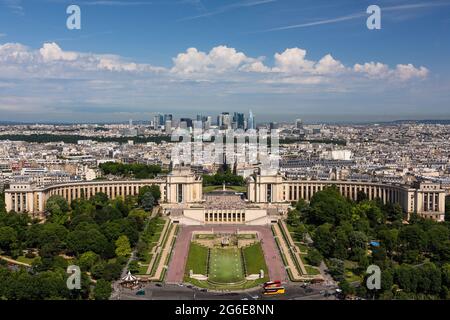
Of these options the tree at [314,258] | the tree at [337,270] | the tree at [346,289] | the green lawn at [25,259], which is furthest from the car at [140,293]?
the tree at [314,258]

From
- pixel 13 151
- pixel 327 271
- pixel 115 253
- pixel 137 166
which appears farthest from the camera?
pixel 13 151

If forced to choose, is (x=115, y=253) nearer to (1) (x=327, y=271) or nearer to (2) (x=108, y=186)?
(1) (x=327, y=271)

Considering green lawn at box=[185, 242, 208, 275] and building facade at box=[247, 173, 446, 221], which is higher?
building facade at box=[247, 173, 446, 221]

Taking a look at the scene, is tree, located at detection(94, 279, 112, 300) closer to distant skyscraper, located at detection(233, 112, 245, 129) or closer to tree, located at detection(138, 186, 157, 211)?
tree, located at detection(138, 186, 157, 211)

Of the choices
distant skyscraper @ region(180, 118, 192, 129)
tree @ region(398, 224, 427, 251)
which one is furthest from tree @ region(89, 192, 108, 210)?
distant skyscraper @ region(180, 118, 192, 129)

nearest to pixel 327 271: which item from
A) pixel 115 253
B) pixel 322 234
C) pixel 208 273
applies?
pixel 322 234

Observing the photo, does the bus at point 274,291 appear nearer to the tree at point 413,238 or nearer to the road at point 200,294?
the road at point 200,294
